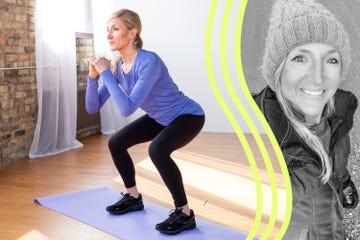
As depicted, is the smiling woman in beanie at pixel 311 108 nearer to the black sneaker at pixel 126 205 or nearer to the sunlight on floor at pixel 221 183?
the sunlight on floor at pixel 221 183

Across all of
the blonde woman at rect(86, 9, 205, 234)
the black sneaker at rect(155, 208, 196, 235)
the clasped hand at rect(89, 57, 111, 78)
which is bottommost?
the black sneaker at rect(155, 208, 196, 235)

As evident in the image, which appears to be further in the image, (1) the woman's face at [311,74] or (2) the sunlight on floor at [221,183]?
(2) the sunlight on floor at [221,183]

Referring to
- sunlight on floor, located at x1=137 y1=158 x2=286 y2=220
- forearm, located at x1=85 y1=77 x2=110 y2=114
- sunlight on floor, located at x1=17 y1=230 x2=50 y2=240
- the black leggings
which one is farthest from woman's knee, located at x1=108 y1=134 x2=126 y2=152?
sunlight on floor, located at x1=137 y1=158 x2=286 y2=220

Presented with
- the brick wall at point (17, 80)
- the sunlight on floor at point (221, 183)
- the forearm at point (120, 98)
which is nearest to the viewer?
the forearm at point (120, 98)

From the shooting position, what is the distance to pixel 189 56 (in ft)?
18.0

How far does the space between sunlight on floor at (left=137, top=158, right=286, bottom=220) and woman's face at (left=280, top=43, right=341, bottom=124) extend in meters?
1.67

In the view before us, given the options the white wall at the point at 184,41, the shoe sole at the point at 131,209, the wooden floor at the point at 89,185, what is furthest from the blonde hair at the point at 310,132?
the white wall at the point at 184,41

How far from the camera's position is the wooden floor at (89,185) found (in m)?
2.32

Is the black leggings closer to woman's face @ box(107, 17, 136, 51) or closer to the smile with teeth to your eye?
woman's face @ box(107, 17, 136, 51)

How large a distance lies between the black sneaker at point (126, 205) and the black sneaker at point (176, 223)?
0.33 meters

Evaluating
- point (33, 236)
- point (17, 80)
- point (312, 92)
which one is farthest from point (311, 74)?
point (17, 80)

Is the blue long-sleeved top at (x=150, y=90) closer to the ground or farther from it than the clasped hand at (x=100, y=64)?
closer to the ground

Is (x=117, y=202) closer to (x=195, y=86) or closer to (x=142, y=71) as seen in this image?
(x=142, y=71)

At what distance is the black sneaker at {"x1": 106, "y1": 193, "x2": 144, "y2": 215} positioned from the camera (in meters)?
2.57
